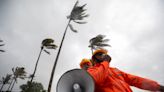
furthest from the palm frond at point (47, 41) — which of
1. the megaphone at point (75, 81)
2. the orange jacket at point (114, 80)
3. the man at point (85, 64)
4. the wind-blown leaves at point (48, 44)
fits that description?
the megaphone at point (75, 81)

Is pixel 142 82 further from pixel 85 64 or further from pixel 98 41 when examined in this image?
pixel 98 41

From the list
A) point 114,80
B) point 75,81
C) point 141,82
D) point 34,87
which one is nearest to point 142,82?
point 141,82

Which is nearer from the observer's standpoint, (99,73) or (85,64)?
(99,73)

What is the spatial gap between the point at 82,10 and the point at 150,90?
1946 cm

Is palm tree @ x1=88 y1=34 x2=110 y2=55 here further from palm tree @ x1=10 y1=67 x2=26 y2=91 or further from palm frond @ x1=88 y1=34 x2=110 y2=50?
palm tree @ x1=10 y1=67 x2=26 y2=91

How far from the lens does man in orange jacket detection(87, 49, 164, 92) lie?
2478 millimetres

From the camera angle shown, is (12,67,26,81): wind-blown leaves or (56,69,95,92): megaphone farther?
(12,67,26,81): wind-blown leaves

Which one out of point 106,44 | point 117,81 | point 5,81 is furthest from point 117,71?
point 5,81

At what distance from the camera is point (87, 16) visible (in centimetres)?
2248

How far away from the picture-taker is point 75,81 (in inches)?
90.7

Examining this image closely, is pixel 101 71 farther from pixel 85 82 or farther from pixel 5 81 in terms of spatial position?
pixel 5 81

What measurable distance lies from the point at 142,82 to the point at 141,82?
16 mm

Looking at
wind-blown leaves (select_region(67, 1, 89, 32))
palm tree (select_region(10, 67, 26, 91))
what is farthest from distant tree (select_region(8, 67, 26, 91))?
wind-blown leaves (select_region(67, 1, 89, 32))

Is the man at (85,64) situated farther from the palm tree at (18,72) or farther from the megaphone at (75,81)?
the palm tree at (18,72)
